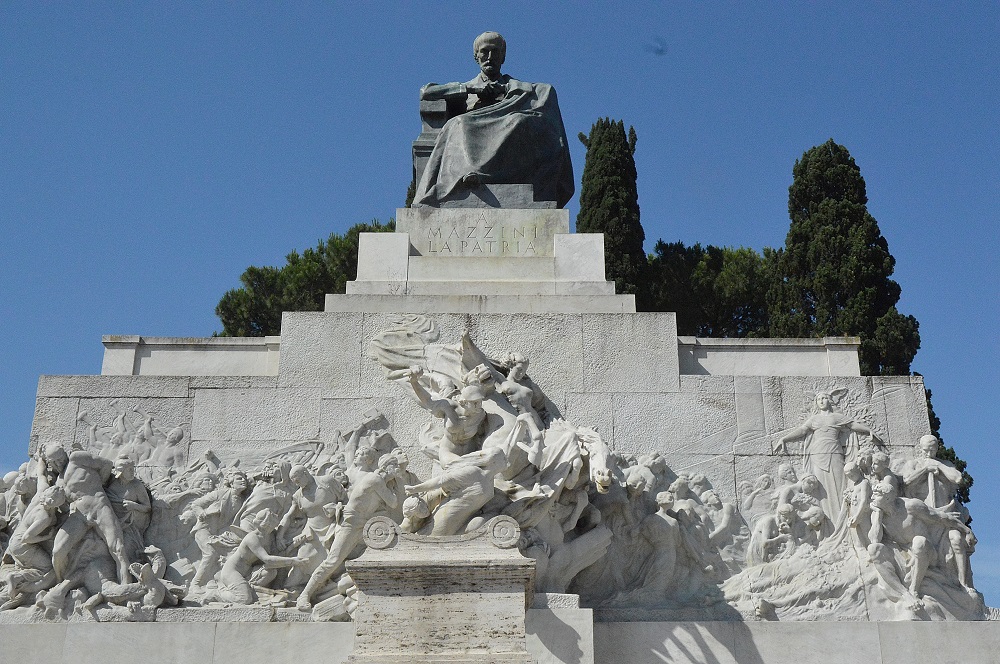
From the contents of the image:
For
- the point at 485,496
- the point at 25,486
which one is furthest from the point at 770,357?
the point at 25,486

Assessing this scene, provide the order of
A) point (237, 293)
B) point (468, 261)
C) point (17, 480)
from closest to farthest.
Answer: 1. point (17, 480)
2. point (468, 261)
3. point (237, 293)

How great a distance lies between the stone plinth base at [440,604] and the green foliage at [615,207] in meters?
15.8

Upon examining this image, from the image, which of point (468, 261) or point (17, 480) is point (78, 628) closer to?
point (17, 480)

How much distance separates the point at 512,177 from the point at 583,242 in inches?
65.0

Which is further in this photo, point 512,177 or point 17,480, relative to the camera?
point 512,177

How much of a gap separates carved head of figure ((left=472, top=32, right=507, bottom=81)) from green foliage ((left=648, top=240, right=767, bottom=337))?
12817 millimetres

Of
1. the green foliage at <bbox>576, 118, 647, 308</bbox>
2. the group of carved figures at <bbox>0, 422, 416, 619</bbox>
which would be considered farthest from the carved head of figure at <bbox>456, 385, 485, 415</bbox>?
the green foliage at <bbox>576, 118, 647, 308</bbox>

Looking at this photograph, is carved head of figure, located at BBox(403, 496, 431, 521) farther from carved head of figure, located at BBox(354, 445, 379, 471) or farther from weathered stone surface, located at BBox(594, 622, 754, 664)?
weathered stone surface, located at BBox(594, 622, 754, 664)

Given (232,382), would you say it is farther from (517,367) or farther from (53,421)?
(517,367)

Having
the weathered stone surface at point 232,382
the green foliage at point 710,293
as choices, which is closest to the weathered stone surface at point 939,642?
the weathered stone surface at point 232,382

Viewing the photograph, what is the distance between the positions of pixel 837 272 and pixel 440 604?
47.9ft

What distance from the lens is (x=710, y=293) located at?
2838 centimetres

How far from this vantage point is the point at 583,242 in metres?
13.7

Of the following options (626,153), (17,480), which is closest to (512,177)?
(17,480)
